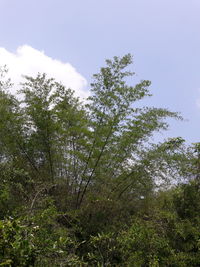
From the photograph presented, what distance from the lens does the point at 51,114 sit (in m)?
5.84

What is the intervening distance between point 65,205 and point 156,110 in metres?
3.00

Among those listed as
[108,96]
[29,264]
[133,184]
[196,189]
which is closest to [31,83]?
[108,96]

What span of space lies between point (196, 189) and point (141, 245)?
50.2 inches

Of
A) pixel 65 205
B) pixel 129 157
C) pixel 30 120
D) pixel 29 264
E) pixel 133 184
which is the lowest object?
pixel 29 264

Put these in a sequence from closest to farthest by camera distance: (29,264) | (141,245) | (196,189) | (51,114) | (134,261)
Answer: (29,264) < (134,261) < (141,245) < (196,189) < (51,114)

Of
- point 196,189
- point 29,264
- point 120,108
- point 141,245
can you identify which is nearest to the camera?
point 29,264

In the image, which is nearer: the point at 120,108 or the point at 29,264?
the point at 29,264

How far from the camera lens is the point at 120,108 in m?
5.45

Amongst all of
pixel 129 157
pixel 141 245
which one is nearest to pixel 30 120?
pixel 129 157

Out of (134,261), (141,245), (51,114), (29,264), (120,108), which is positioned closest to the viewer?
(29,264)

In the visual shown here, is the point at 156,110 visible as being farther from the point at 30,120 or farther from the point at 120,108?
the point at 30,120

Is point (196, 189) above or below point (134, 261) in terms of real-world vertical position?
above

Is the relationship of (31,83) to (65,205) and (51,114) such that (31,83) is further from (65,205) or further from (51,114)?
(65,205)

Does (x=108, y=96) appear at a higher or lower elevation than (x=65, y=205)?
higher
